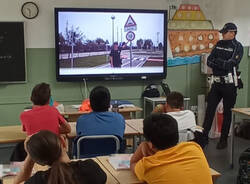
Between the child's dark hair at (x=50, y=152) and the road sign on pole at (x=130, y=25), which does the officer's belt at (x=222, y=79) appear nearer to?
the road sign on pole at (x=130, y=25)

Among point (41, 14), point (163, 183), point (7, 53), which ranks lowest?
point (163, 183)

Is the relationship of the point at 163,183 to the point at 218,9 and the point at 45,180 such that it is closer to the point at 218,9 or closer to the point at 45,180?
the point at 45,180

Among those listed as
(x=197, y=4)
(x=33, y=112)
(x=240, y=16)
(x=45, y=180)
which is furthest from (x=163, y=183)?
(x=240, y=16)

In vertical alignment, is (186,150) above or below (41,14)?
below

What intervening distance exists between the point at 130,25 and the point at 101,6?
55cm

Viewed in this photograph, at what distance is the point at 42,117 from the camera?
10.8 feet

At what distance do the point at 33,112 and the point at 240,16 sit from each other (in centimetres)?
474

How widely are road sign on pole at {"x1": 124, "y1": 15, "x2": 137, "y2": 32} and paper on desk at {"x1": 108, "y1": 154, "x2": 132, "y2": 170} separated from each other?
351cm

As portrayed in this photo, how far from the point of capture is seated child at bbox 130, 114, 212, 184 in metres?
1.99

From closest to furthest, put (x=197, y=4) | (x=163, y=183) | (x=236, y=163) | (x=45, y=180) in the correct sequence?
(x=45, y=180), (x=163, y=183), (x=236, y=163), (x=197, y=4)

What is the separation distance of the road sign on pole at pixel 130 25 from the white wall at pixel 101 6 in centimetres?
26

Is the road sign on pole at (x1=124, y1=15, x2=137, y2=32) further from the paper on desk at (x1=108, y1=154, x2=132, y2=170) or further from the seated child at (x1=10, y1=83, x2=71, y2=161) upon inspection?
the paper on desk at (x1=108, y1=154, x2=132, y2=170)

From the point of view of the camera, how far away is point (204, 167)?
2.08 meters

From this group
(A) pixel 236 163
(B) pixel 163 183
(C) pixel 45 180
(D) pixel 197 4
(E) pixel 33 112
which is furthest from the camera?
(D) pixel 197 4
